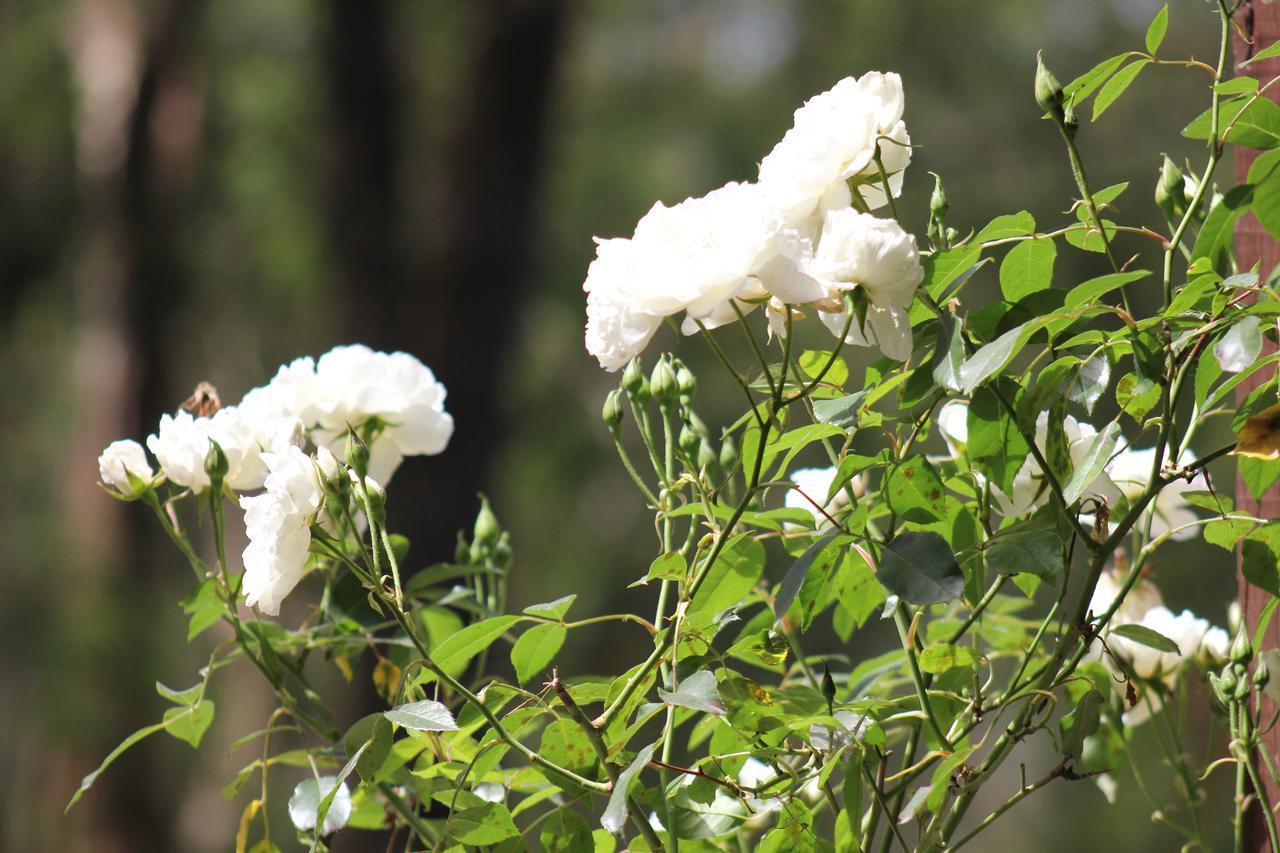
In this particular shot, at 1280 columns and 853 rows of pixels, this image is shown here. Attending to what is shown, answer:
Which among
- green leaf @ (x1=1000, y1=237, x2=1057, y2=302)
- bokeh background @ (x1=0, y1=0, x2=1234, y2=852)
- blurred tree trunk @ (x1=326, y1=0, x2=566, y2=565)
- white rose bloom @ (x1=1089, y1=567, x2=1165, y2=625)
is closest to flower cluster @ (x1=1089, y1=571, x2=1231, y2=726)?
white rose bloom @ (x1=1089, y1=567, x2=1165, y2=625)

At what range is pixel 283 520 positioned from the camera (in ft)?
1.56

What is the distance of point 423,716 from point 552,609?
0.22 ft

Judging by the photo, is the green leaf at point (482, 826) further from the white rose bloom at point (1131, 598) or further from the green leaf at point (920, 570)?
the white rose bloom at point (1131, 598)

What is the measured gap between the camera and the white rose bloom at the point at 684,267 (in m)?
0.41

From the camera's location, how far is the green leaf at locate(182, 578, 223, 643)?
61 cm

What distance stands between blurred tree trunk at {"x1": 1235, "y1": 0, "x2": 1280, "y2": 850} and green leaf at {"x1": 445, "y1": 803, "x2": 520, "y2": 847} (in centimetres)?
35

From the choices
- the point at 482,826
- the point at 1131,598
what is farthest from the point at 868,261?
the point at 1131,598

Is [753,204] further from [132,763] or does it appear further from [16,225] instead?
[16,225]

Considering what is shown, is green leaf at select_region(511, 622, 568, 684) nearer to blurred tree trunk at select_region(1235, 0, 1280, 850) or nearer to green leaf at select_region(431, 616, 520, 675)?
green leaf at select_region(431, 616, 520, 675)

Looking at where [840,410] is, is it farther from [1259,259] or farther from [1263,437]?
[1259,259]

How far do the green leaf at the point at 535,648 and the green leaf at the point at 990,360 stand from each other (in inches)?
7.6

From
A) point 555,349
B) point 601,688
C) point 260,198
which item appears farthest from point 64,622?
point 601,688

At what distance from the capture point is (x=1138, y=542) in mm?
573

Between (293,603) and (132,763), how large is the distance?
77 cm
